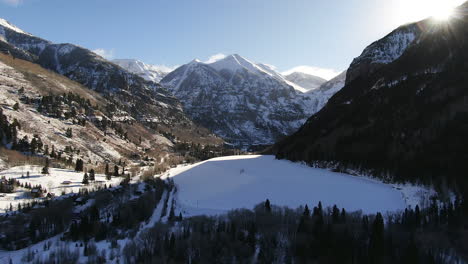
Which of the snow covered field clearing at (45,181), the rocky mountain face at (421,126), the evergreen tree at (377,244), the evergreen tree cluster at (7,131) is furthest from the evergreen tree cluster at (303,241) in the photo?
the evergreen tree cluster at (7,131)

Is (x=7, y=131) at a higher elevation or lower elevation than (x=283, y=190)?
higher

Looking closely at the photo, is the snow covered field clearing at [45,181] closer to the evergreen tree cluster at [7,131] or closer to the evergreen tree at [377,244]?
the evergreen tree cluster at [7,131]

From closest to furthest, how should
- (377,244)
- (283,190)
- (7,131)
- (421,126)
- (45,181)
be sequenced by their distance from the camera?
(377,244), (45,181), (283,190), (421,126), (7,131)

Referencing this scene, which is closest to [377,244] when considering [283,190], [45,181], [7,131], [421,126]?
[283,190]

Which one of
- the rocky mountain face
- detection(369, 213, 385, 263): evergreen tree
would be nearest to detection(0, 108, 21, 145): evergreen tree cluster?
the rocky mountain face

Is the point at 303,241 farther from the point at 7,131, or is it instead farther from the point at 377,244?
the point at 7,131

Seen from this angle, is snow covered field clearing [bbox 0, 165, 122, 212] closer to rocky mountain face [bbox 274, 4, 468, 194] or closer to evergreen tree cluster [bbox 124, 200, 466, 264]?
evergreen tree cluster [bbox 124, 200, 466, 264]

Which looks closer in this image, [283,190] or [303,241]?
[303,241]
